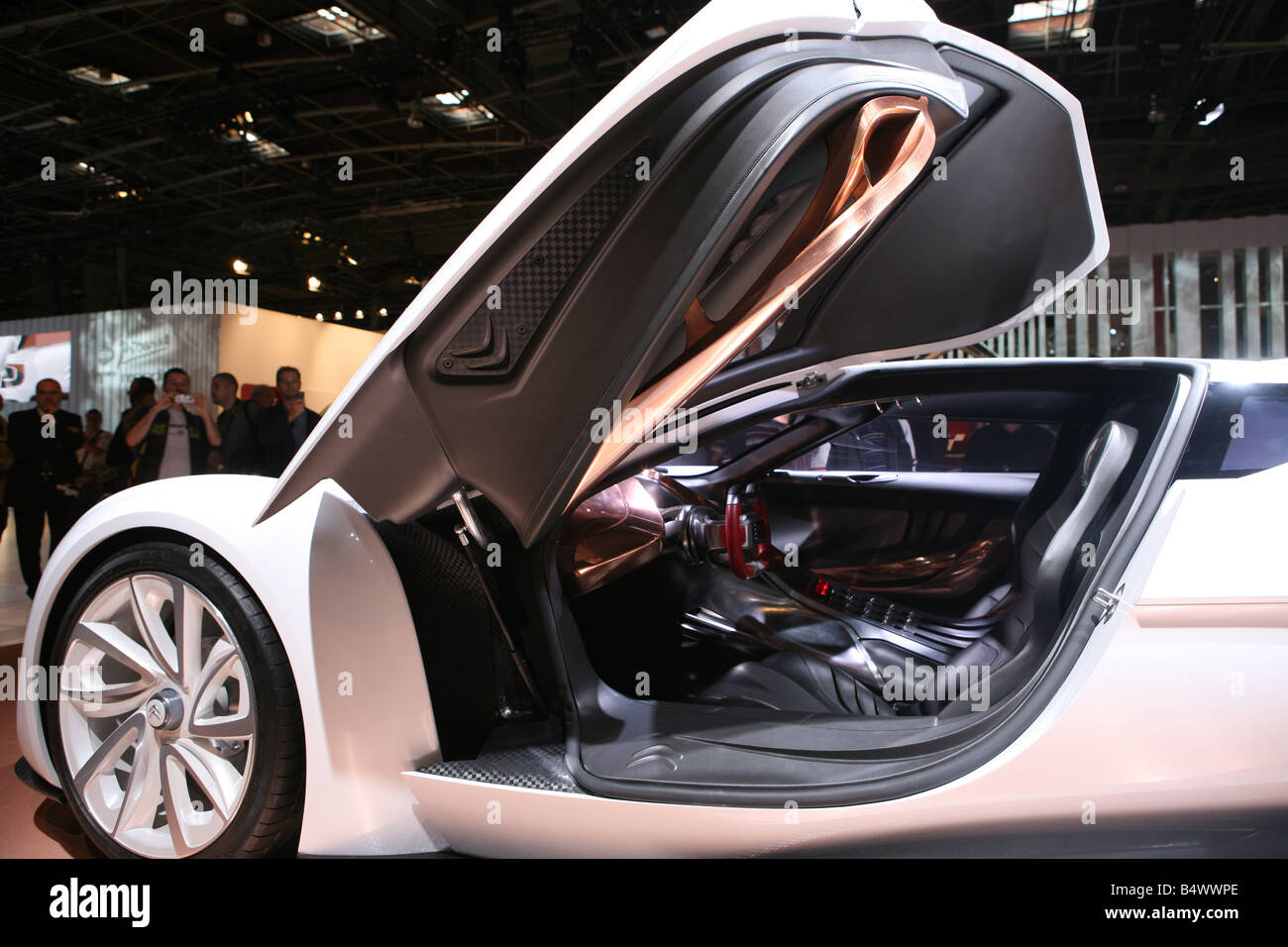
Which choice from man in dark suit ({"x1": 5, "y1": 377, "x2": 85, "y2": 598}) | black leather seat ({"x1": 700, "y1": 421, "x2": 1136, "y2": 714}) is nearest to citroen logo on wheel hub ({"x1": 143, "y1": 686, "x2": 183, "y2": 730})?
black leather seat ({"x1": 700, "y1": 421, "x2": 1136, "y2": 714})

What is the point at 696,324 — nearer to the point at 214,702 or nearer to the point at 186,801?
the point at 214,702

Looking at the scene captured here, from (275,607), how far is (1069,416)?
6.59 ft

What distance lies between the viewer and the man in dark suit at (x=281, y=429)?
16.9ft

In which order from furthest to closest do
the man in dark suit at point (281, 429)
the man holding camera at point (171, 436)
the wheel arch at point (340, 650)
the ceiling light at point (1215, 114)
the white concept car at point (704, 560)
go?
the ceiling light at point (1215, 114)
the man in dark suit at point (281, 429)
the man holding camera at point (171, 436)
the wheel arch at point (340, 650)
the white concept car at point (704, 560)

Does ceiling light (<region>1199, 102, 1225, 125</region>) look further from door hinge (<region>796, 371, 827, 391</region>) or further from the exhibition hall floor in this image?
the exhibition hall floor

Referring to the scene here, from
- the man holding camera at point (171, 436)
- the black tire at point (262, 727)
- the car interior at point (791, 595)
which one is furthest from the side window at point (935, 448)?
the man holding camera at point (171, 436)

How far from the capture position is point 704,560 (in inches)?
82.2

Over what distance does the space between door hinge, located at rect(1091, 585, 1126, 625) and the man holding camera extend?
206 inches

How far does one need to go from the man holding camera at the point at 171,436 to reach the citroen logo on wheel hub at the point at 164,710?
12.7 ft

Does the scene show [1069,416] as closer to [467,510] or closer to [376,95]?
[467,510]

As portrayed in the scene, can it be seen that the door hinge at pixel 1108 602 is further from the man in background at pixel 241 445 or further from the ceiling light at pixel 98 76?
the ceiling light at pixel 98 76

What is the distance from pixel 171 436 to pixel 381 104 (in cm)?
468

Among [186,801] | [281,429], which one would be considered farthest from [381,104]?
[186,801]
